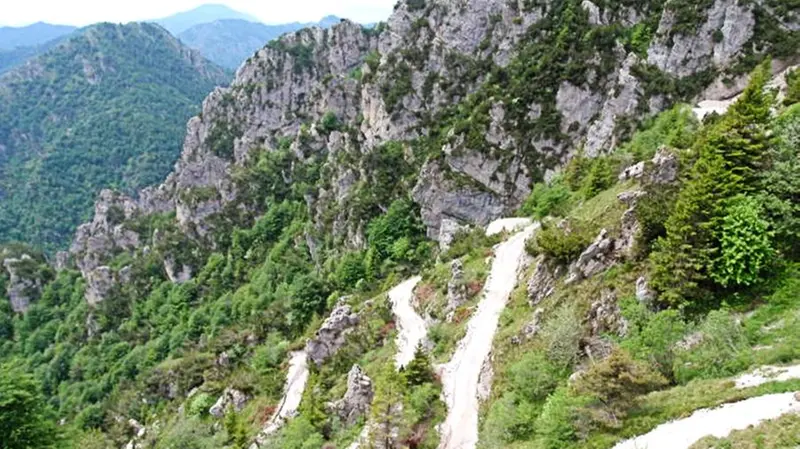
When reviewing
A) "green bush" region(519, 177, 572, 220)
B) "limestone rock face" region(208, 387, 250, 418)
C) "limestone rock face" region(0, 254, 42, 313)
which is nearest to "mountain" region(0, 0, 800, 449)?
"limestone rock face" region(208, 387, 250, 418)

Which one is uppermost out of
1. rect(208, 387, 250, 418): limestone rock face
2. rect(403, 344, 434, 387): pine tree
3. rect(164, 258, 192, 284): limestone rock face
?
rect(403, 344, 434, 387): pine tree

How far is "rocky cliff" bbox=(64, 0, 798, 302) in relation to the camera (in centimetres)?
6850

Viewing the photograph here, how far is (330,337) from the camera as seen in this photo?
55.8 meters

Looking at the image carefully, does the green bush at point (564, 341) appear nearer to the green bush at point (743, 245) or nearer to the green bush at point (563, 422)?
the green bush at point (563, 422)

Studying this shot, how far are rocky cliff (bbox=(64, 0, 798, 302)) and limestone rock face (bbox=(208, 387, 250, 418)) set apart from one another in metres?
35.1

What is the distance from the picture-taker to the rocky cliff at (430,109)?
68500 mm

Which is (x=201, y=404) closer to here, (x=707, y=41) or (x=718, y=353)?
(x=718, y=353)

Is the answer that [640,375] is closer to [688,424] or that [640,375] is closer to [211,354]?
[688,424]

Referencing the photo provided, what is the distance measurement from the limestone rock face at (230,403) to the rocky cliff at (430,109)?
3513cm

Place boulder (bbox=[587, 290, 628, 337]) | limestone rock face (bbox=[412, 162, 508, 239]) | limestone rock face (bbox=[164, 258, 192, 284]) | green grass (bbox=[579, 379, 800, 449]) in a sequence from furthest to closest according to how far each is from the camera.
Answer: limestone rock face (bbox=[164, 258, 192, 284]), limestone rock face (bbox=[412, 162, 508, 239]), boulder (bbox=[587, 290, 628, 337]), green grass (bbox=[579, 379, 800, 449])

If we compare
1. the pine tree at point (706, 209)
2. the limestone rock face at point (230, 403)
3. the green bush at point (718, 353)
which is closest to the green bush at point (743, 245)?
the pine tree at point (706, 209)

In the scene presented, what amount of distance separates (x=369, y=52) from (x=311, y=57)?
1502 cm

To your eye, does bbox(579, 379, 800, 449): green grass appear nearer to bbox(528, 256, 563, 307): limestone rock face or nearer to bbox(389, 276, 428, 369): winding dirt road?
bbox(528, 256, 563, 307): limestone rock face

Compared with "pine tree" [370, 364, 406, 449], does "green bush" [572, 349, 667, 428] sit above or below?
above
